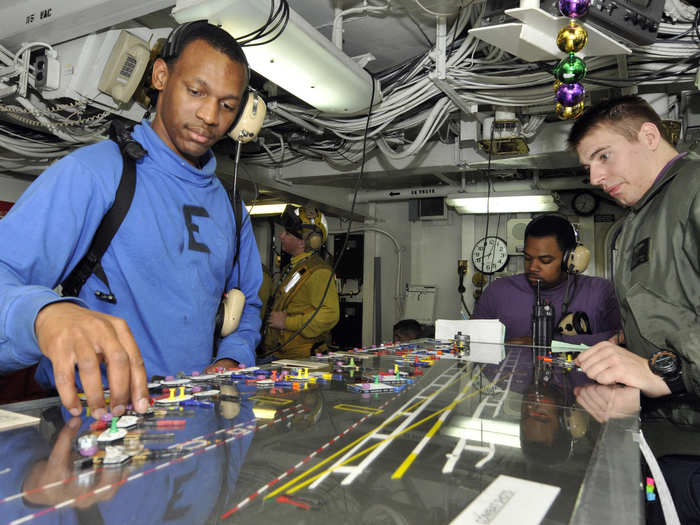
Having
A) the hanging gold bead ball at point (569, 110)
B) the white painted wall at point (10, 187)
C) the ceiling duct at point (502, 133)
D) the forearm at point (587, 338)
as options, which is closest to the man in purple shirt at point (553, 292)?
the forearm at point (587, 338)

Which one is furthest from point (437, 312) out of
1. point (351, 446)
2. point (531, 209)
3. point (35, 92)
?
point (351, 446)

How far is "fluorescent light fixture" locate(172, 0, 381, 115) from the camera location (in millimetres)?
1785

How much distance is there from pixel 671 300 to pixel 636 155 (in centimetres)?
60

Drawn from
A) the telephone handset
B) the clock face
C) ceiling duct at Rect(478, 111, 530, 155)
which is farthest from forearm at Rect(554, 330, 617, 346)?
the clock face

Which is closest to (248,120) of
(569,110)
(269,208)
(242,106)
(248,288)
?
(242,106)

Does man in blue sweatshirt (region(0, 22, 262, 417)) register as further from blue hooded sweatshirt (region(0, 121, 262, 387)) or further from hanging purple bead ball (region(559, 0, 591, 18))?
hanging purple bead ball (region(559, 0, 591, 18))

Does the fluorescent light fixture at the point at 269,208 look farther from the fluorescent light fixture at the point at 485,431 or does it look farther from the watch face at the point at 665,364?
the fluorescent light fixture at the point at 485,431

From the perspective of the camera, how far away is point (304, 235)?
417 cm

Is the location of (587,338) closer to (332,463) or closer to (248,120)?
(248,120)

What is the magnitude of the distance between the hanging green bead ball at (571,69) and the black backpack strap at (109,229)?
4.82ft

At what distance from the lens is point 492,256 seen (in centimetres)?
677

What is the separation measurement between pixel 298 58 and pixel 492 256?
5154mm

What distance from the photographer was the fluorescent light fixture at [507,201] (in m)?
5.73

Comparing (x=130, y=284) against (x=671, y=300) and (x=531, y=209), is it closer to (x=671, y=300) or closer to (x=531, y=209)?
(x=671, y=300)
